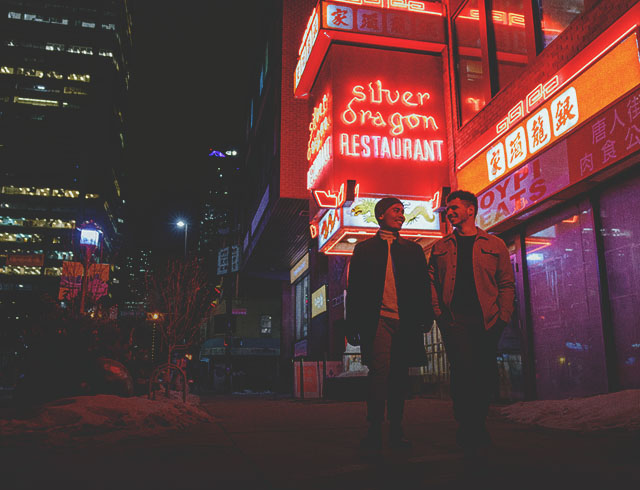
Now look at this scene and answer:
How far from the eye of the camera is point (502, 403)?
10.1 m

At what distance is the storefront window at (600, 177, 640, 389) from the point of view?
720 centimetres

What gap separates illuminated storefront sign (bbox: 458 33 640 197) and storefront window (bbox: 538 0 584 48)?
50.7 inches

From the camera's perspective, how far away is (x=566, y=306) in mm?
8656

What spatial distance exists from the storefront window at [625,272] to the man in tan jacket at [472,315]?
3907 mm

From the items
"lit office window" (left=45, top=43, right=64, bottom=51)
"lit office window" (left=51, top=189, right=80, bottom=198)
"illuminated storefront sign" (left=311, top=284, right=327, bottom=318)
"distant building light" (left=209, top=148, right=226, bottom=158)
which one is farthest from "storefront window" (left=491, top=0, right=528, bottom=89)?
"lit office window" (left=45, top=43, right=64, bottom=51)

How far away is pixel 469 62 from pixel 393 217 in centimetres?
959

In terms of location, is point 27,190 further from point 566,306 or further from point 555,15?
point 566,306

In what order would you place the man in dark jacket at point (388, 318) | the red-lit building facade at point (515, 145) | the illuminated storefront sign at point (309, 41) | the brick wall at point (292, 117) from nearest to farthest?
1. the man in dark jacket at point (388, 318)
2. the red-lit building facade at point (515, 145)
3. the illuminated storefront sign at point (309, 41)
4. the brick wall at point (292, 117)

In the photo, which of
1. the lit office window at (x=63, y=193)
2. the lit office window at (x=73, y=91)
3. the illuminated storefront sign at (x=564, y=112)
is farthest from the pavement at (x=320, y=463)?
the lit office window at (x=73, y=91)

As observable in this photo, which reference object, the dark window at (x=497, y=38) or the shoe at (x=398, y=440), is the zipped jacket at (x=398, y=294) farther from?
the dark window at (x=497, y=38)

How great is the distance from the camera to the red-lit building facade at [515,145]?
7422 millimetres

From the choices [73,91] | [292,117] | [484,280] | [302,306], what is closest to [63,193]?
[73,91]

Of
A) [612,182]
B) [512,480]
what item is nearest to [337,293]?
[612,182]

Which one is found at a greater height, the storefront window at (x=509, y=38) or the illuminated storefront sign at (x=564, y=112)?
the storefront window at (x=509, y=38)
